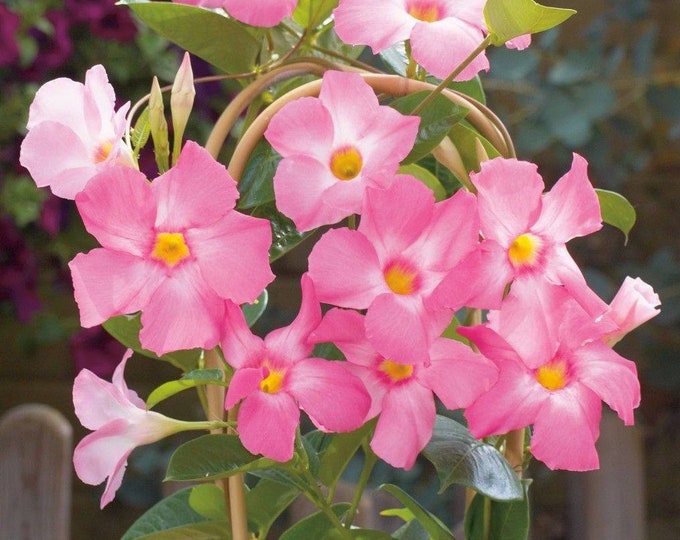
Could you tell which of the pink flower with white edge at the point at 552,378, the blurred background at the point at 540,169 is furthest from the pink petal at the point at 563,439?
the blurred background at the point at 540,169

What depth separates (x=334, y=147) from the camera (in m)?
0.49

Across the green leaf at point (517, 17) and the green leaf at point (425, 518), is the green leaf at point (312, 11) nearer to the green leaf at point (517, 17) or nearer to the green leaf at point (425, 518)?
the green leaf at point (517, 17)

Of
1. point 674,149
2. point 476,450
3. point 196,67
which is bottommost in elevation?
point 674,149

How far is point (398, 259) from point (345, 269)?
3 centimetres

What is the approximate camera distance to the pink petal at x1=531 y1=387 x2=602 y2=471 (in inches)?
19.3

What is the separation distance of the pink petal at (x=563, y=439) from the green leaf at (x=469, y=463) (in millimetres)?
31

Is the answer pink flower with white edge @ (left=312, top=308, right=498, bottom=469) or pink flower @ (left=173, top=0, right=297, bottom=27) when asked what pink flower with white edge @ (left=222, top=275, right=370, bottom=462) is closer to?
pink flower with white edge @ (left=312, top=308, right=498, bottom=469)

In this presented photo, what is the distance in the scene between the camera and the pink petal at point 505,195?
1.57ft

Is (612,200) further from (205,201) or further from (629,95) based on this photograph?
(629,95)

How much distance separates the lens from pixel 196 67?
1.62 meters

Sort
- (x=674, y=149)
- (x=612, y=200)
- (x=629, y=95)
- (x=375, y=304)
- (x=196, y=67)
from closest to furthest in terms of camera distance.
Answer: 1. (x=375, y=304)
2. (x=612, y=200)
3. (x=196, y=67)
4. (x=629, y=95)
5. (x=674, y=149)

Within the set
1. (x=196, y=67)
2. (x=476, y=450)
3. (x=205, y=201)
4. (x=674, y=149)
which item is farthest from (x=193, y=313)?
(x=674, y=149)

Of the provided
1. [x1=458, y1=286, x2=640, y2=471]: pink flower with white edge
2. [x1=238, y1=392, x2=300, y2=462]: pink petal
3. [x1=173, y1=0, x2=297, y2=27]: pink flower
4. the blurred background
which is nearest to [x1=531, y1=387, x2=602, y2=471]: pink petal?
[x1=458, y1=286, x2=640, y2=471]: pink flower with white edge

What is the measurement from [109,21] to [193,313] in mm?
1265
